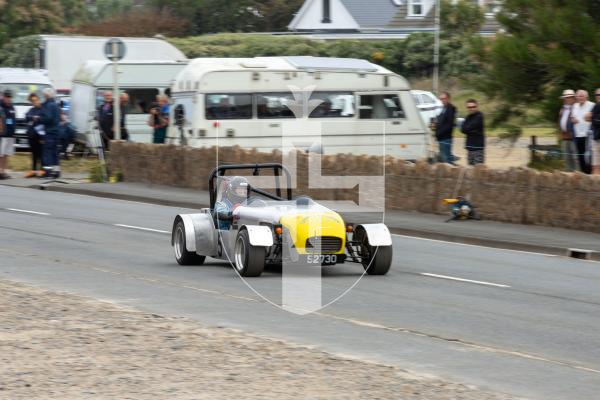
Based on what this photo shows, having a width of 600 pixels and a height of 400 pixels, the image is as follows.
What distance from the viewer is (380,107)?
91.4ft

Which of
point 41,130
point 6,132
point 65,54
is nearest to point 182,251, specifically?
point 41,130

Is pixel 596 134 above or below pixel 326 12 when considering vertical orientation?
below

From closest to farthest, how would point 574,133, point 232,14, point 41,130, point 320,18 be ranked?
point 574,133
point 41,130
point 320,18
point 232,14

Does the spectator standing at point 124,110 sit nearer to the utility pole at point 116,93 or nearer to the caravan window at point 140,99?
the utility pole at point 116,93

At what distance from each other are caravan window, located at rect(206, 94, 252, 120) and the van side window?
252 cm

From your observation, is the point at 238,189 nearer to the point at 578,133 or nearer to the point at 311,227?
the point at 311,227

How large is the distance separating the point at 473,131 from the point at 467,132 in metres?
0.14

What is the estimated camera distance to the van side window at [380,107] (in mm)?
27812

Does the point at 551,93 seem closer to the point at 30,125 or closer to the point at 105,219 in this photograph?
the point at 105,219

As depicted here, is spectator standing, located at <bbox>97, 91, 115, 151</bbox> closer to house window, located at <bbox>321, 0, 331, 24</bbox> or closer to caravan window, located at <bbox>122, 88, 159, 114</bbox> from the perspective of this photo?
caravan window, located at <bbox>122, 88, 159, 114</bbox>

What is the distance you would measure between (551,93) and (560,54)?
1024 millimetres

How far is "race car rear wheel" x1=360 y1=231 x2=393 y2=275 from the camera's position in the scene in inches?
556

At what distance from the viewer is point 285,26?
100312 millimetres

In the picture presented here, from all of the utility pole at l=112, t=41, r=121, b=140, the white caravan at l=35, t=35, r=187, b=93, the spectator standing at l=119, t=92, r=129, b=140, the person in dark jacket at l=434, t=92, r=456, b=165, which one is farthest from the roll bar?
the white caravan at l=35, t=35, r=187, b=93
